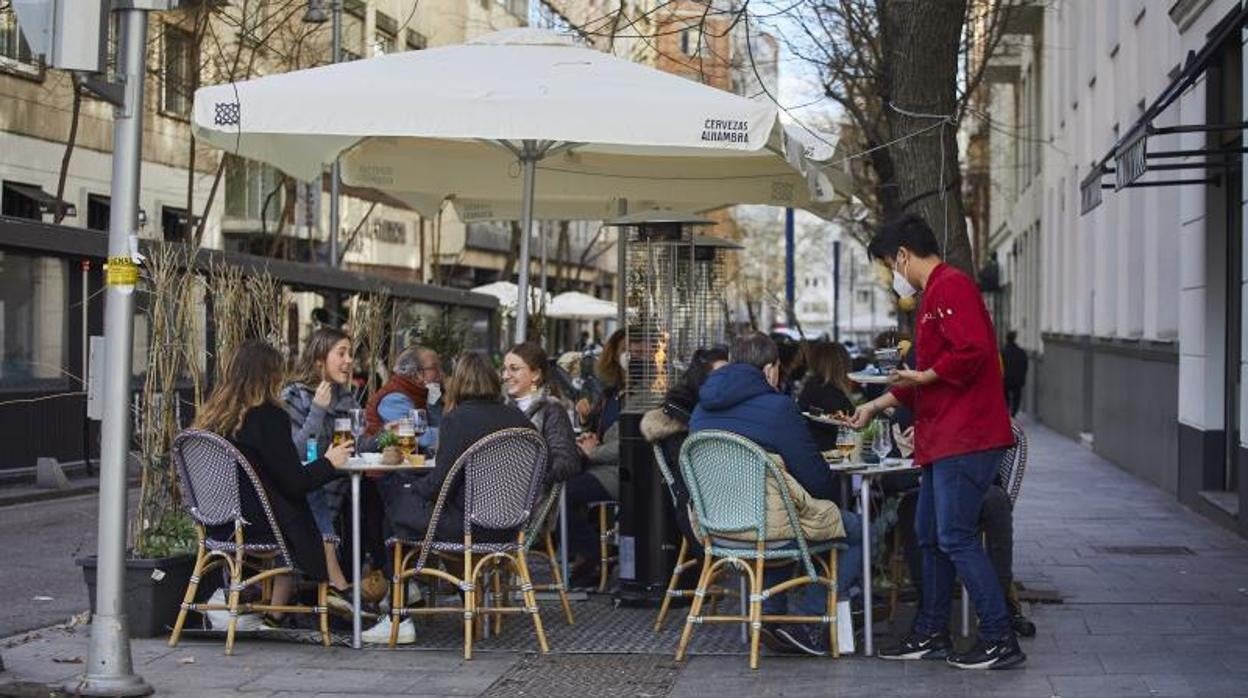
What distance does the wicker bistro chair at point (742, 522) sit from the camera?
8.48 meters

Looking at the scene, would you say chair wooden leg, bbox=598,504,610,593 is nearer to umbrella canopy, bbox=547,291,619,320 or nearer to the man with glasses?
the man with glasses

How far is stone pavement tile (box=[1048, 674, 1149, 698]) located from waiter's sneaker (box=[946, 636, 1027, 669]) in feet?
0.75

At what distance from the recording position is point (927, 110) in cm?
1112

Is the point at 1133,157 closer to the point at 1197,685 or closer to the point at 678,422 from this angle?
the point at 678,422

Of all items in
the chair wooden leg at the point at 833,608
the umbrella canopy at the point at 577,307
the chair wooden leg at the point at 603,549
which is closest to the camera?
the chair wooden leg at the point at 833,608

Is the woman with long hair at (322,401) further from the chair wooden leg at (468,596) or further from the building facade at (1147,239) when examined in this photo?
the building facade at (1147,239)

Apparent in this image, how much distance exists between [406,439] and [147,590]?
1.45 meters

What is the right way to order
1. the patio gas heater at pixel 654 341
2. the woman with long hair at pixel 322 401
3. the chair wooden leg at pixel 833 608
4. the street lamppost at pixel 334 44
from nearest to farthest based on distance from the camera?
the chair wooden leg at pixel 833 608
the woman with long hair at pixel 322 401
the patio gas heater at pixel 654 341
the street lamppost at pixel 334 44

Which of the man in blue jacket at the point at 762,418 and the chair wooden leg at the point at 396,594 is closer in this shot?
the man in blue jacket at the point at 762,418

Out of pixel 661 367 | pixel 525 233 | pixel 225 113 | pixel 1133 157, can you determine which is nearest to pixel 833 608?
pixel 661 367

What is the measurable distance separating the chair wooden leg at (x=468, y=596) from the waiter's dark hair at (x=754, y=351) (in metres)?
1.52

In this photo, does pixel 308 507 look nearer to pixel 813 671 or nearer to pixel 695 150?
pixel 813 671

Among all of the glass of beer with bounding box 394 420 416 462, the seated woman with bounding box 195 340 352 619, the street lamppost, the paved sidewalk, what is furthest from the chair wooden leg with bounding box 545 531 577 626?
the street lamppost

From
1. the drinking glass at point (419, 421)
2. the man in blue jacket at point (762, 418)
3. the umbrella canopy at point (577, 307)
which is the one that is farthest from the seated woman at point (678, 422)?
the umbrella canopy at point (577, 307)
